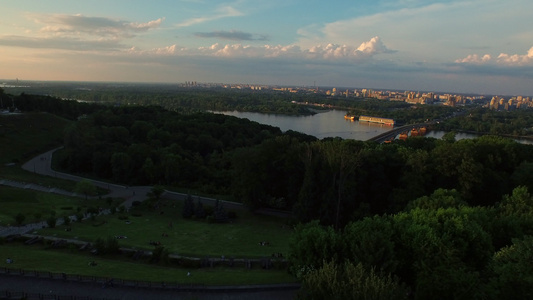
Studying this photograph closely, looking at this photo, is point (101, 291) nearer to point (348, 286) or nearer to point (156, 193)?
point (348, 286)

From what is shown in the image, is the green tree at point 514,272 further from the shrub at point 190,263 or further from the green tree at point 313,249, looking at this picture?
the shrub at point 190,263

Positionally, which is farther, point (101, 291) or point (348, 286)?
point (101, 291)

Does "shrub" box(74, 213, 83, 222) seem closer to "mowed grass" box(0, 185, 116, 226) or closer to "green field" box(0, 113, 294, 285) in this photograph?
"green field" box(0, 113, 294, 285)

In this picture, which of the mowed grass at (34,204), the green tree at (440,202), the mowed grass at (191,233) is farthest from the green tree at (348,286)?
the mowed grass at (34,204)

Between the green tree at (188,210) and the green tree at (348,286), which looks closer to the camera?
the green tree at (348,286)

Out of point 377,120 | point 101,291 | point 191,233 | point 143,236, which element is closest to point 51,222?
point 143,236

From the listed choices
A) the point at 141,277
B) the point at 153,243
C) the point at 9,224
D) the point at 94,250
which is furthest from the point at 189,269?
the point at 9,224

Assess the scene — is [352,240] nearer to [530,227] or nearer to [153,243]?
[530,227]
